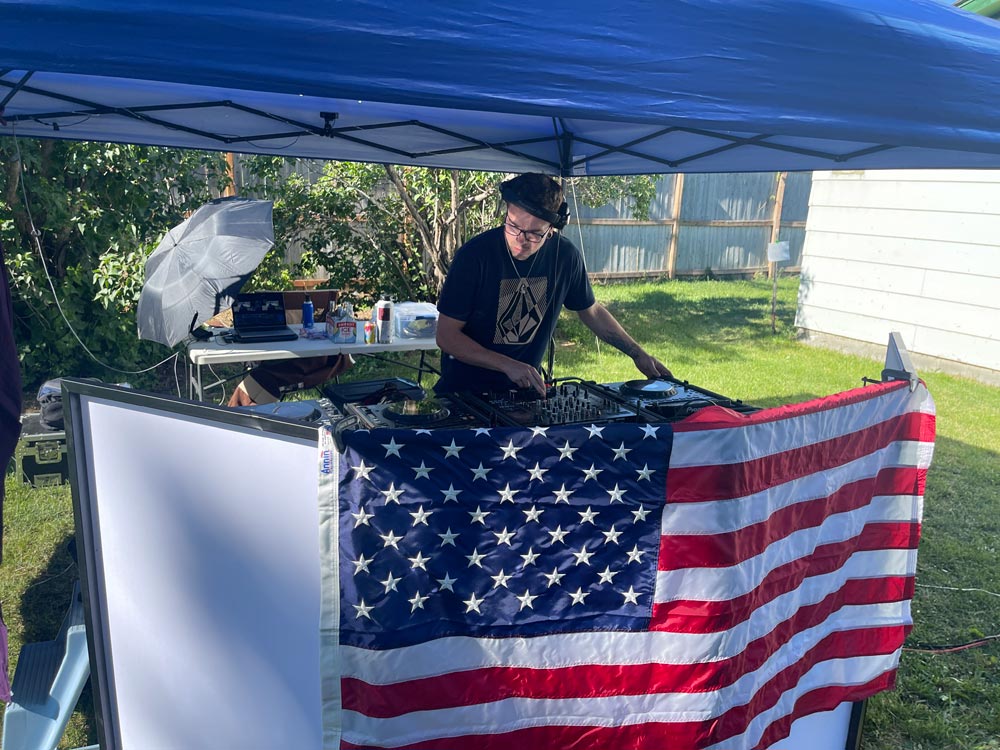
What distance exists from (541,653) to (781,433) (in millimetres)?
991

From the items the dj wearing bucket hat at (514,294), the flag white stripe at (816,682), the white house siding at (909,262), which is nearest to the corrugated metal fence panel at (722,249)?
the white house siding at (909,262)

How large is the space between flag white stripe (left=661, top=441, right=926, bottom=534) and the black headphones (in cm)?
153

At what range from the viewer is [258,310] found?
6020 mm

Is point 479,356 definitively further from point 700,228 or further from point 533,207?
point 700,228

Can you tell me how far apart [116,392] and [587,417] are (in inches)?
56.8

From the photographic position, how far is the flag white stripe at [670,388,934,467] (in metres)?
2.07

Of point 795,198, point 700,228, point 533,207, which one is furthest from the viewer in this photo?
point 795,198

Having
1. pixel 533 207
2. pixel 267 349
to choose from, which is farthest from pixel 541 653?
pixel 267 349

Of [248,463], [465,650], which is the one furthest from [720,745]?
[248,463]

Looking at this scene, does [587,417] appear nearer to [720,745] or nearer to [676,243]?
[720,745]

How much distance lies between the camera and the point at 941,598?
4.18 meters

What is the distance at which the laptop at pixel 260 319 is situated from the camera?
580 cm

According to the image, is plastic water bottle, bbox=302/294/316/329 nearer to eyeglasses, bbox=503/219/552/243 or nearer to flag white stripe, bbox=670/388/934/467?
eyeglasses, bbox=503/219/552/243

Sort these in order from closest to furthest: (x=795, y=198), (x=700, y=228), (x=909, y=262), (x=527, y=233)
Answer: (x=527, y=233) < (x=909, y=262) < (x=700, y=228) < (x=795, y=198)
